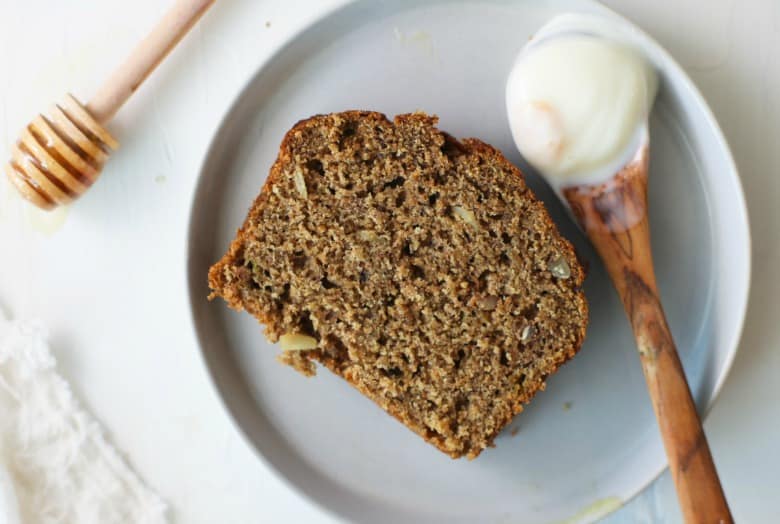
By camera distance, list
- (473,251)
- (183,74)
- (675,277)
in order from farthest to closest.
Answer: (183,74), (675,277), (473,251)

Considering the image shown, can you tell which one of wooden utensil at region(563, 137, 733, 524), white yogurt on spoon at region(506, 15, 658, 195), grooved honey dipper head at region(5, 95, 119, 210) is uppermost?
grooved honey dipper head at region(5, 95, 119, 210)

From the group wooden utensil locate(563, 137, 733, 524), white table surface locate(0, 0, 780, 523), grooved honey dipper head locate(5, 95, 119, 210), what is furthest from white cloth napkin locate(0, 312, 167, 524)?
wooden utensil locate(563, 137, 733, 524)

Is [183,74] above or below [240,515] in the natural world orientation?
above

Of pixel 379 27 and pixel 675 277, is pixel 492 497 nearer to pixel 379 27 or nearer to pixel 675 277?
pixel 675 277

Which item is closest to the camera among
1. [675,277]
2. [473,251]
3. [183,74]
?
[473,251]

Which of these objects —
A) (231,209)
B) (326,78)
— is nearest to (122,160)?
(231,209)

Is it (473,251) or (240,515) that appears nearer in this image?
(473,251)

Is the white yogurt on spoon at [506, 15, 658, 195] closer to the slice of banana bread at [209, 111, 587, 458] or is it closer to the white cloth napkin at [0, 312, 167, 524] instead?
the slice of banana bread at [209, 111, 587, 458]
